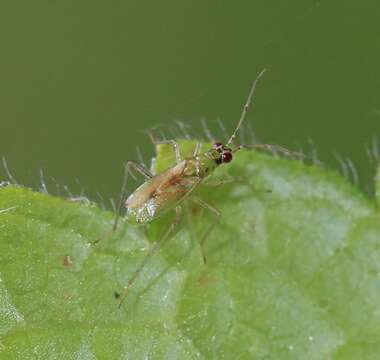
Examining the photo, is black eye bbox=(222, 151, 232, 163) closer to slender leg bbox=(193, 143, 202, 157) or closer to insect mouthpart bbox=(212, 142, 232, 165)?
insect mouthpart bbox=(212, 142, 232, 165)

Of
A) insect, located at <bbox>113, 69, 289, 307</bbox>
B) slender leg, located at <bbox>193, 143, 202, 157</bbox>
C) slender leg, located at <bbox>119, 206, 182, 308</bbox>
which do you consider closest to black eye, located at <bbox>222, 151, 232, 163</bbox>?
insect, located at <bbox>113, 69, 289, 307</bbox>

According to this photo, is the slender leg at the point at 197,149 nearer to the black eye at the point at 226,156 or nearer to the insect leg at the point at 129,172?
the black eye at the point at 226,156

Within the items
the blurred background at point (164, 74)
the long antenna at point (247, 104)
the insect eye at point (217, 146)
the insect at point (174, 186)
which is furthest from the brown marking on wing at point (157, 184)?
the blurred background at point (164, 74)

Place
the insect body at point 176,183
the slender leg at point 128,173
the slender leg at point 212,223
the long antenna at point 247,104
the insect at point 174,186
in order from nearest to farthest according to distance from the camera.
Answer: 1. the slender leg at point 212,223
2. the insect at point 174,186
3. the slender leg at point 128,173
4. the insect body at point 176,183
5. the long antenna at point 247,104

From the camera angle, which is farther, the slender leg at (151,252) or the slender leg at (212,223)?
the slender leg at (212,223)

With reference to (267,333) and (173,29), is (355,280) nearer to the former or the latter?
(267,333)

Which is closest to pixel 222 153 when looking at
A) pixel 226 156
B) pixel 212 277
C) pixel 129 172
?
pixel 226 156

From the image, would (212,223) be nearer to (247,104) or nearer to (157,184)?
(157,184)
